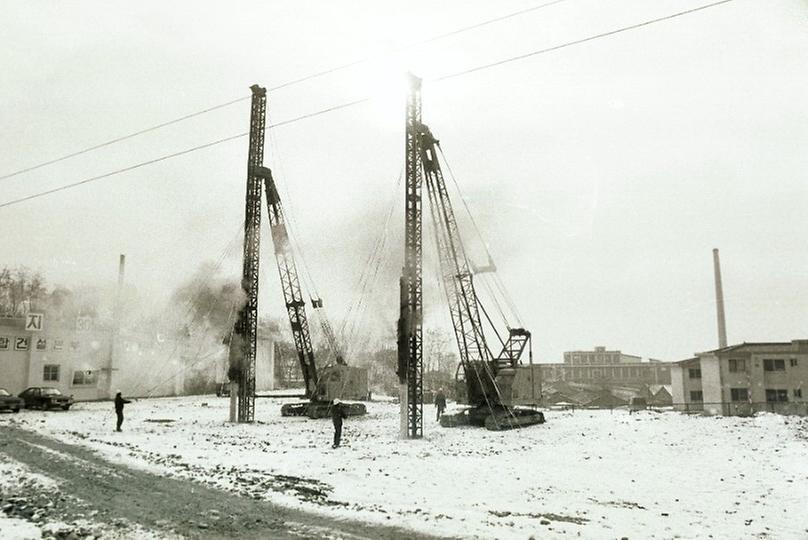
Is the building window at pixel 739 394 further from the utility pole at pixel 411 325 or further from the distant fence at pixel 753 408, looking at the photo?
the utility pole at pixel 411 325

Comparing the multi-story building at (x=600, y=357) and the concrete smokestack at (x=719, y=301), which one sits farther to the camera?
the multi-story building at (x=600, y=357)

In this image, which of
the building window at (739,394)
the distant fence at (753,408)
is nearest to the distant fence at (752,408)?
the distant fence at (753,408)

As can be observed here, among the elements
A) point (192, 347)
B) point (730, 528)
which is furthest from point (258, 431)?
point (192, 347)

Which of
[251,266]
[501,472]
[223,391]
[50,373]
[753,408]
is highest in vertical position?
[251,266]

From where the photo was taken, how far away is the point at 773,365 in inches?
2020

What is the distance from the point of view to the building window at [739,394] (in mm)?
51844

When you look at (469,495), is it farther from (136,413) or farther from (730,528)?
(136,413)

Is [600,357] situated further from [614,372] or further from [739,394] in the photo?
[739,394]

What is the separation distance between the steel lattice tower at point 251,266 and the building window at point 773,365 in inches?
1723

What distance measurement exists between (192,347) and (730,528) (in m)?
55.7

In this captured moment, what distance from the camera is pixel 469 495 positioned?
13.0 m

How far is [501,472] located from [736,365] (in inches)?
1761

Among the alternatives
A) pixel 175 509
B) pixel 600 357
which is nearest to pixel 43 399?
pixel 175 509

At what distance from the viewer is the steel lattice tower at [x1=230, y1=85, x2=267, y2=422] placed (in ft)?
103
